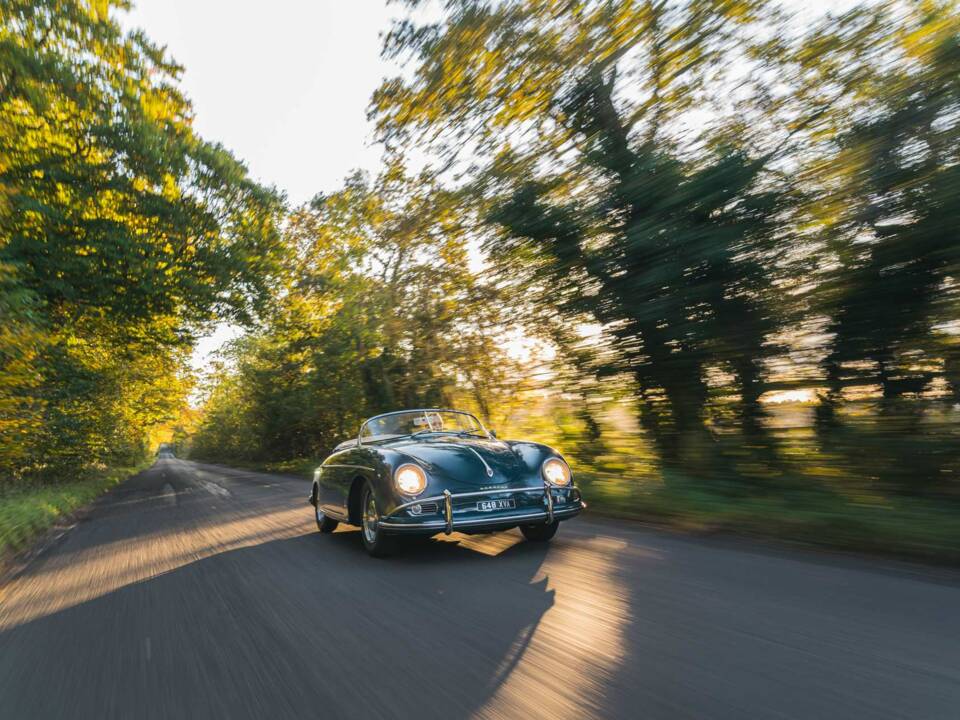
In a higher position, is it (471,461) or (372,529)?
(471,461)

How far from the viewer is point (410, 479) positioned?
5117 millimetres

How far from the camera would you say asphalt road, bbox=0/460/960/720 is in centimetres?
254

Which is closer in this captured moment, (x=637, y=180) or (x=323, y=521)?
(x=323, y=521)

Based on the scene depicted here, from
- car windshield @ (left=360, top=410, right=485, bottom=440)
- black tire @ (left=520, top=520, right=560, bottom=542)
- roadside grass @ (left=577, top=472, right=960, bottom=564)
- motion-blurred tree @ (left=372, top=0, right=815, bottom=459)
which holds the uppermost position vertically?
motion-blurred tree @ (left=372, top=0, right=815, bottom=459)

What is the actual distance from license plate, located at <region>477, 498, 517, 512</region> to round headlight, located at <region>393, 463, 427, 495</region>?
1.58 feet

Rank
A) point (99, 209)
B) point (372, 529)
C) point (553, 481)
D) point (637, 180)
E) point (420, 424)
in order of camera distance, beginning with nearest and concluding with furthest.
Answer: point (553, 481) → point (372, 529) → point (420, 424) → point (637, 180) → point (99, 209)

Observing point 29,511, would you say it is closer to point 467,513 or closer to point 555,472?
point 467,513

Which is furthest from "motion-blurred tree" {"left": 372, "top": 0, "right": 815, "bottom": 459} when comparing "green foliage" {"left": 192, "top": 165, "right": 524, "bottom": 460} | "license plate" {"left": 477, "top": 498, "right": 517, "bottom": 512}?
"license plate" {"left": 477, "top": 498, "right": 517, "bottom": 512}

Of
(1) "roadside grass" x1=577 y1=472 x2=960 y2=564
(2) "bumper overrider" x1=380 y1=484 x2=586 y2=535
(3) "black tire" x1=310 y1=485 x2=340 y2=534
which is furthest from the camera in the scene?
(3) "black tire" x1=310 y1=485 x2=340 y2=534

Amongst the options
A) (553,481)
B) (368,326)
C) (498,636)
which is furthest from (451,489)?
(368,326)

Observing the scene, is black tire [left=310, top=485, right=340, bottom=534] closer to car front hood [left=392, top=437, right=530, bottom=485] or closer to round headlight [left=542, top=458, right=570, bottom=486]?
car front hood [left=392, top=437, right=530, bottom=485]

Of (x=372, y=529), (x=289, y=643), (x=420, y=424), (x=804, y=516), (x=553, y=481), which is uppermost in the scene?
(x=420, y=424)

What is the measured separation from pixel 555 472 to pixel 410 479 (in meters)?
1.32

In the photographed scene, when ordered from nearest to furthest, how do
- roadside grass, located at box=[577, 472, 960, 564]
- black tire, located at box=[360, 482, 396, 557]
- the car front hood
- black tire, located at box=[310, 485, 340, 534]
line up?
roadside grass, located at box=[577, 472, 960, 564], the car front hood, black tire, located at box=[360, 482, 396, 557], black tire, located at box=[310, 485, 340, 534]
